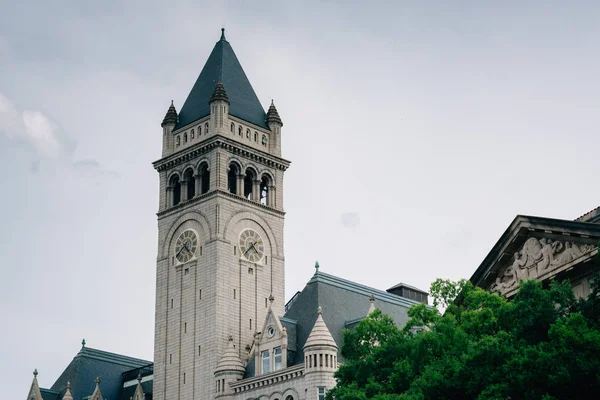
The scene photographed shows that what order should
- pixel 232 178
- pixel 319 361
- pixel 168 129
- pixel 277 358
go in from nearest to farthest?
pixel 319 361, pixel 277 358, pixel 232 178, pixel 168 129

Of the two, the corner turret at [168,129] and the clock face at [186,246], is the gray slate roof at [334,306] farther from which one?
the corner turret at [168,129]

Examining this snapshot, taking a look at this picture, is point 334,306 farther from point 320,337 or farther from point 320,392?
point 320,392

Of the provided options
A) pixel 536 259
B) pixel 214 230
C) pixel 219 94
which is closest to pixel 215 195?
pixel 214 230

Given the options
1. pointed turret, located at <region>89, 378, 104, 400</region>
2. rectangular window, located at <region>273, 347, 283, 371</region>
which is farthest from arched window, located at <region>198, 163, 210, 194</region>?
pointed turret, located at <region>89, 378, 104, 400</region>

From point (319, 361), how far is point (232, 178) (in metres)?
26.7

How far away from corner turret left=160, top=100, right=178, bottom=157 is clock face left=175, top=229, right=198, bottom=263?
29.8 feet

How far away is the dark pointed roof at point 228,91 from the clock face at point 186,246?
11.4 meters

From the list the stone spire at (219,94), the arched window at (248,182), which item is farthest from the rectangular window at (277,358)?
the stone spire at (219,94)

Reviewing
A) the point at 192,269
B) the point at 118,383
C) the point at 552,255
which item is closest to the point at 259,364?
the point at 192,269

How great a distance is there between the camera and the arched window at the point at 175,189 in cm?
10662

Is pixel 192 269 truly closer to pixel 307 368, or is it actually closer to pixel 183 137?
pixel 183 137

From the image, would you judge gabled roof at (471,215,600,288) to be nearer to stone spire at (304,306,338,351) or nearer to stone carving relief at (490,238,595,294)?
stone carving relief at (490,238,595,294)

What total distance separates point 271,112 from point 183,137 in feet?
30.2

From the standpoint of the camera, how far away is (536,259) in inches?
2282
